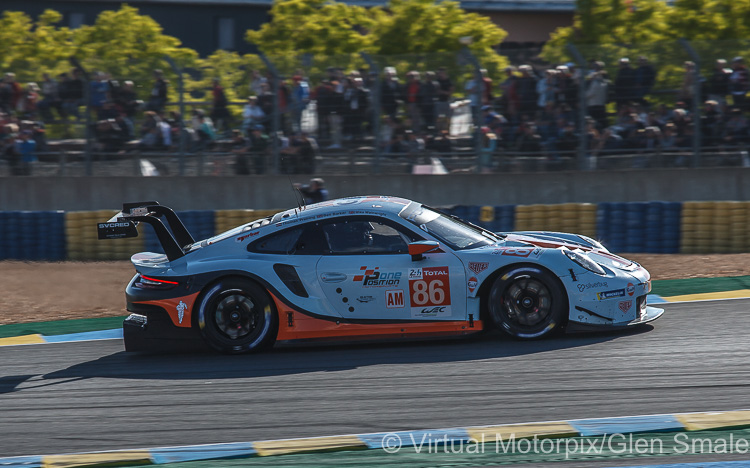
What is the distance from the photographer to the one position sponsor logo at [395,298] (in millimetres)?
7203

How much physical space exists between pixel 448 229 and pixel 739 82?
25.7 ft

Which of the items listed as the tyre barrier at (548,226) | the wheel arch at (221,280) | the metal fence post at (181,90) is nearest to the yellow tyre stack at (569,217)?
the tyre barrier at (548,226)

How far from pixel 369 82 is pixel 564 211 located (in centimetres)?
403

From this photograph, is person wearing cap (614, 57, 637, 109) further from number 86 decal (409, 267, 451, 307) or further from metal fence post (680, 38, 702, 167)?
number 86 decal (409, 267, 451, 307)

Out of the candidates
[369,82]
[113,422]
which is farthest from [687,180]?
[113,422]

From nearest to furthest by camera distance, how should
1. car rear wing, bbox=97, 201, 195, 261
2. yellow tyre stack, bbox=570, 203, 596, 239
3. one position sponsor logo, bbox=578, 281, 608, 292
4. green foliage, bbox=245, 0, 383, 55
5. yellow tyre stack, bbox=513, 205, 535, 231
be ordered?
one position sponsor logo, bbox=578, 281, 608, 292 → car rear wing, bbox=97, 201, 195, 261 → yellow tyre stack, bbox=570, 203, 596, 239 → yellow tyre stack, bbox=513, 205, 535, 231 → green foliage, bbox=245, 0, 383, 55

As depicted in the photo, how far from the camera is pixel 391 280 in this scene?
722cm

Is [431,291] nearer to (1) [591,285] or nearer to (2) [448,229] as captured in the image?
(2) [448,229]

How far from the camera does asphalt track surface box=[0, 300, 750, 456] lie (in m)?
5.68

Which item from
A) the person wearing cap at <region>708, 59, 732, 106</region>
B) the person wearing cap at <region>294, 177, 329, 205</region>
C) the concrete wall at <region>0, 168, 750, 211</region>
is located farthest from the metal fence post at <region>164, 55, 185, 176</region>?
the person wearing cap at <region>708, 59, 732, 106</region>

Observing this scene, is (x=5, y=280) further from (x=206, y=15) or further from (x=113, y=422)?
(x=206, y=15)

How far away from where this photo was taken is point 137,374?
23.7ft

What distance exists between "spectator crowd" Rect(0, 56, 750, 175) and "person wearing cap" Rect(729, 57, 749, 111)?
0.05 ft

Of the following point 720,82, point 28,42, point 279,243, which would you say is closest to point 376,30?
point 28,42
